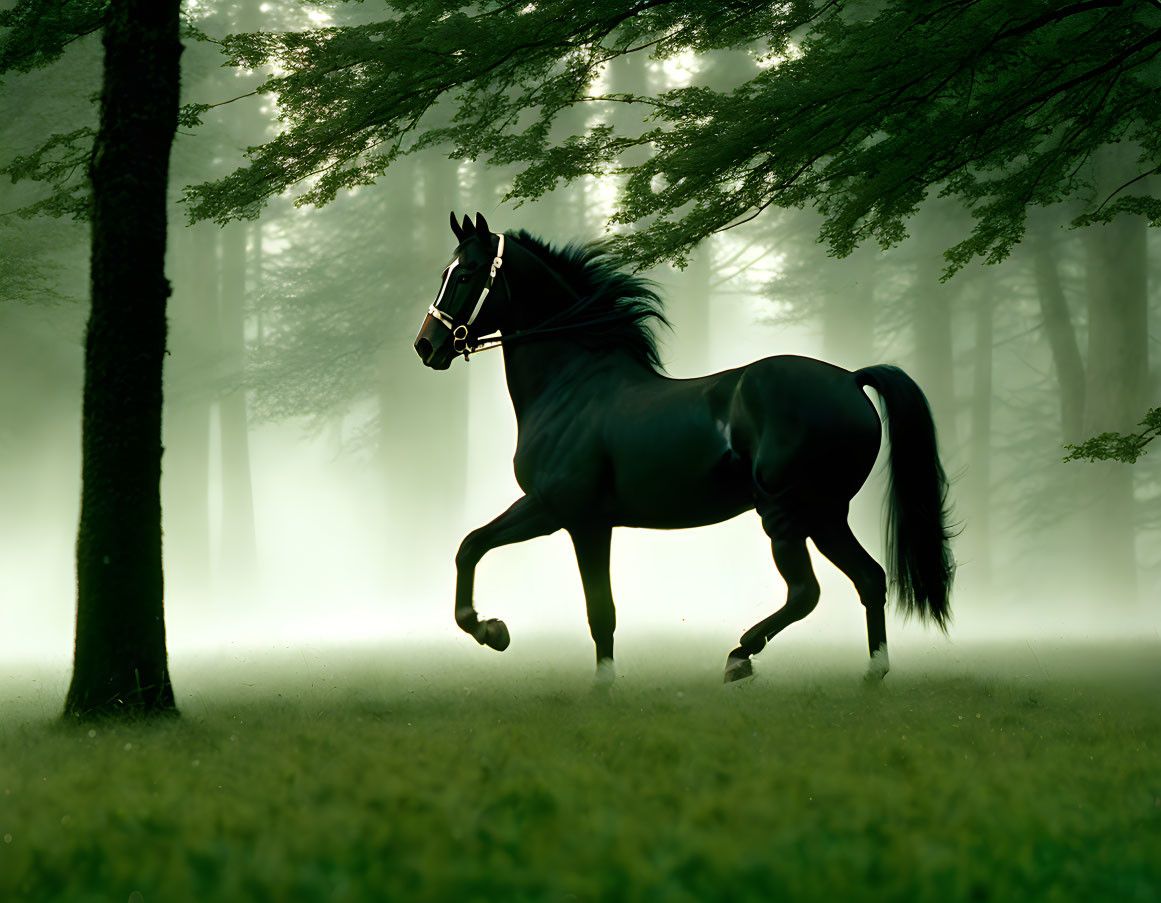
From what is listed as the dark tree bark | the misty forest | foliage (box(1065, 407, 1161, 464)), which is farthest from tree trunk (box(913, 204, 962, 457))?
the dark tree bark

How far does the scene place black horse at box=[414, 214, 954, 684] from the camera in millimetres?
7695

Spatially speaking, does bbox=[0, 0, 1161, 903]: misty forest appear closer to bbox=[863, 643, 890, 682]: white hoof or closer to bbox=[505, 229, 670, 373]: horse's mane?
bbox=[505, 229, 670, 373]: horse's mane

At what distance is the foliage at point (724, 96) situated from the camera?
7.75 m

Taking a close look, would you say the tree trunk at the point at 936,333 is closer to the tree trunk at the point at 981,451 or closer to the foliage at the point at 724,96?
the tree trunk at the point at 981,451

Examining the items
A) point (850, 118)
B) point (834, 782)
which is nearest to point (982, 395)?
point (850, 118)

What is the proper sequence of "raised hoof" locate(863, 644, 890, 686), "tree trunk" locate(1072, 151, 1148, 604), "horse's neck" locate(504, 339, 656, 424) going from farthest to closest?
"tree trunk" locate(1072, 151, 1148, 604)
"horse's neck" locate(504, 339, 656, 424)
"raised hoof" locate(863, 644, 890, 686)

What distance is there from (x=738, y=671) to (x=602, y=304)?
3.14 m

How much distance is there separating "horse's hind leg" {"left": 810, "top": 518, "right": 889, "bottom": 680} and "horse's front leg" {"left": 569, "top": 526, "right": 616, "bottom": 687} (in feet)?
5.23

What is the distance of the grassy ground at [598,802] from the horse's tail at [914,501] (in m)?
1.00

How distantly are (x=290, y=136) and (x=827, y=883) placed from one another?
700 centimetres

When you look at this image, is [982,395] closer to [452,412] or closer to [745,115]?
[452,412]

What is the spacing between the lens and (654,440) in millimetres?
8156

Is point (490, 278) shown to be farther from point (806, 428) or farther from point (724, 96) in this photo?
point (806, 428)

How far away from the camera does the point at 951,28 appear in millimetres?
7586
